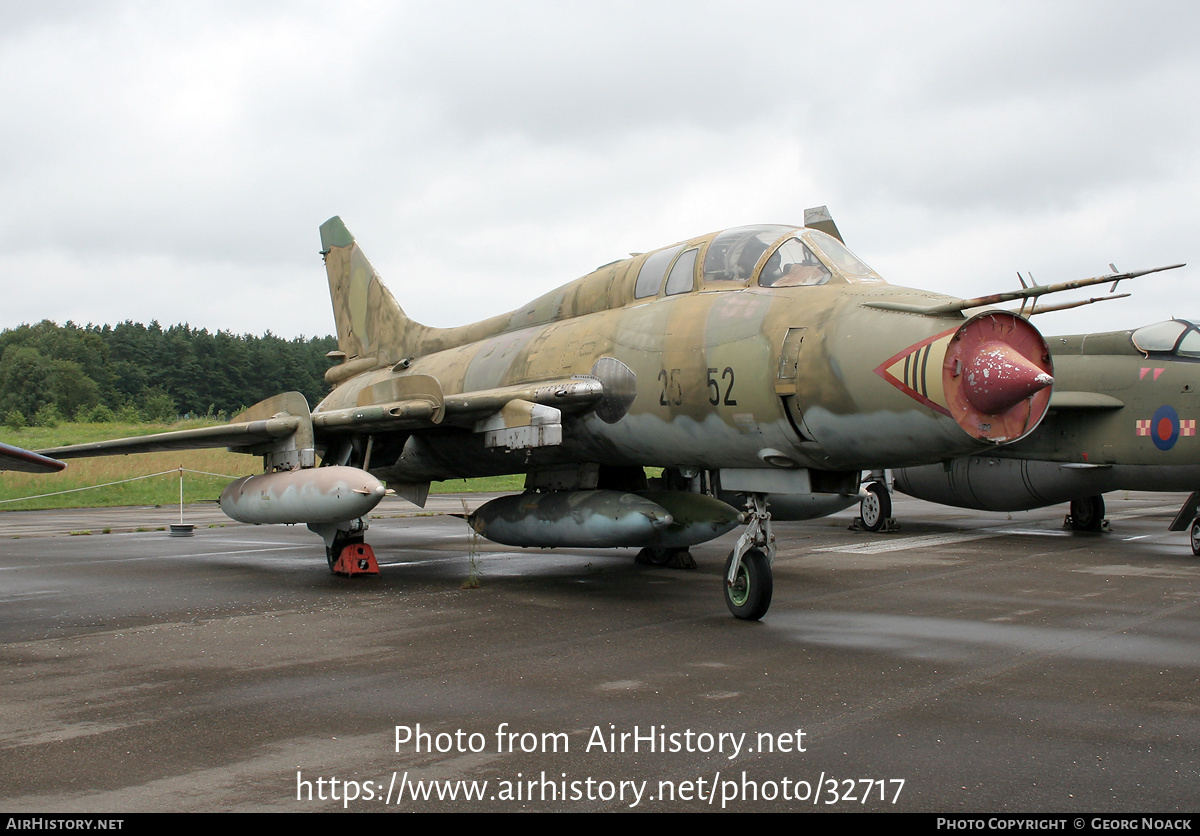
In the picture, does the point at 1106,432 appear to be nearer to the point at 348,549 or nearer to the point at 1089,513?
the point at 1089,513

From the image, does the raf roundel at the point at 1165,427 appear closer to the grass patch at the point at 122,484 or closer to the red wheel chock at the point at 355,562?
the red wheel chock at the point at 355,562

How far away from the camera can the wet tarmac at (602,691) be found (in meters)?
3.61

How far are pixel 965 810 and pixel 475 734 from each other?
2.21 m

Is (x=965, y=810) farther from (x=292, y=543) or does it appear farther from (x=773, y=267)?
(x=292, y=543)

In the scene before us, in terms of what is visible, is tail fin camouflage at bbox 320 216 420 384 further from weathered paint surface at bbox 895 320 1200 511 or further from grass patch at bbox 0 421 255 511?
grass patch at bbox 0 421 255 511

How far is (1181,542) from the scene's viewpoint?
13.8m

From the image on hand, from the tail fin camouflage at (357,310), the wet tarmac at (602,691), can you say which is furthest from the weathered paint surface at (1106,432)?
the tail fin camouflage at (357,310)

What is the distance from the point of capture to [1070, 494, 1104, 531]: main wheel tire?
1525 centimetres

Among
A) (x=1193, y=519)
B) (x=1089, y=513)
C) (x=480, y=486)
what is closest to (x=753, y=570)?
(x=1193, y=519)

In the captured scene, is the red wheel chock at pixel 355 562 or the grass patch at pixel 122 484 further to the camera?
the grass patch at pixel 122 484

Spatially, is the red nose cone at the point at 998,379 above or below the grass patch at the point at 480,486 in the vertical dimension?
above

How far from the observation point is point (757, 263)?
7820mm

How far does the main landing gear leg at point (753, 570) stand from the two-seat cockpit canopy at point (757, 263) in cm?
194

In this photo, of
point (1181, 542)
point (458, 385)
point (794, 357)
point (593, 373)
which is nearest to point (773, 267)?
point (794, 357)
